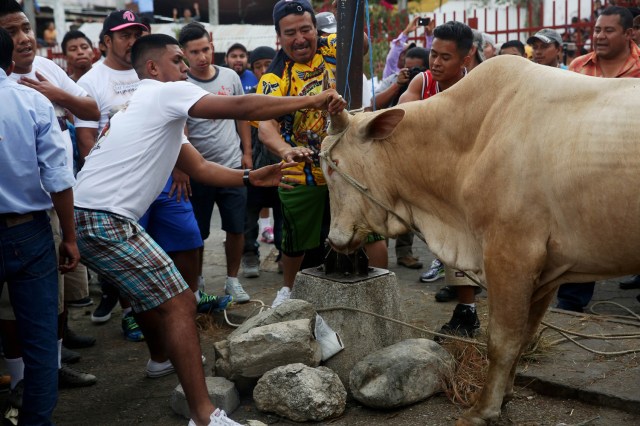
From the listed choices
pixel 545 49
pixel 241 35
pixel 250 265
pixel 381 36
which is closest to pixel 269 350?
pixel 250 265

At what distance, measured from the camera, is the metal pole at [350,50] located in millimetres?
4887

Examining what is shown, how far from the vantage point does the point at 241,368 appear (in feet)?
14.2

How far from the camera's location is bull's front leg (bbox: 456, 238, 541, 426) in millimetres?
3480

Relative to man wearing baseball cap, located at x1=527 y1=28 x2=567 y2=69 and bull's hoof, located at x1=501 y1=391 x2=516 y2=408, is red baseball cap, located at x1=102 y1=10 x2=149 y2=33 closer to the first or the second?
man wearing baseball cap, located at x1=527 y1=28 x2=567 y2=69

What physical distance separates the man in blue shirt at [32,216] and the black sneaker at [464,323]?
2.38 metres

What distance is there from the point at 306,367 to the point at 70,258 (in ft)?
4.42

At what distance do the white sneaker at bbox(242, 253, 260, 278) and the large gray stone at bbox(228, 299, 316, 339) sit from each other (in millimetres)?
2612

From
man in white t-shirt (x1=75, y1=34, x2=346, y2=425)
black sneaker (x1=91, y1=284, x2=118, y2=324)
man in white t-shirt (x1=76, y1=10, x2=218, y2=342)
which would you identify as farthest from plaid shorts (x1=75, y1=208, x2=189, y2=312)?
black sneaker (x1=91, y1=284, x2=118, y2=324)

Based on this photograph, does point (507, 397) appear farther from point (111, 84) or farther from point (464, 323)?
point (111, 84)

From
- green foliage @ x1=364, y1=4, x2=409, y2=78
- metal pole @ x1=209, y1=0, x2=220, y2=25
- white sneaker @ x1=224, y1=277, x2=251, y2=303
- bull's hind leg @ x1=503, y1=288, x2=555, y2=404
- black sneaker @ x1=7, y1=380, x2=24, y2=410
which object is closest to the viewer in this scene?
bull's hind leg @ x1=503, y1=288, x2=555, y2=404

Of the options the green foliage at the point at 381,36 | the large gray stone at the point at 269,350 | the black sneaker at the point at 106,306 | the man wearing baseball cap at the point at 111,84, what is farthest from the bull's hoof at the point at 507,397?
the green foliage at the point at 381,36

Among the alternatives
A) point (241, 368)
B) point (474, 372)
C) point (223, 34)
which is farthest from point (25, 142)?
point (223, 34)

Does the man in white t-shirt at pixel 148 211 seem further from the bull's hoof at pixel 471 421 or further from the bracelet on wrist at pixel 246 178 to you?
the bull's hoof at pixel 471 421

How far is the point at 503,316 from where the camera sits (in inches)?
142
